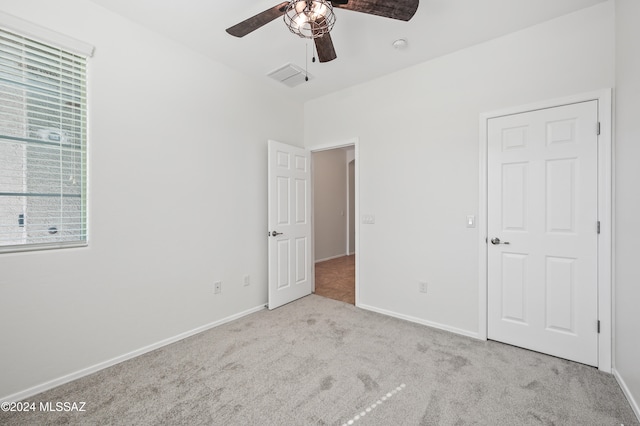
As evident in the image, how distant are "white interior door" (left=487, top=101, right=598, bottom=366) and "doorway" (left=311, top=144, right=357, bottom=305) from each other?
2.87m

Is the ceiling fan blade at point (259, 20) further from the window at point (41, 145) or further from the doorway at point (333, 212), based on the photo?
the doorway at point (333, 212)

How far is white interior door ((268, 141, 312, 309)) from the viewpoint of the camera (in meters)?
3.39

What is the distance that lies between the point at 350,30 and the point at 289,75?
958 millimetres

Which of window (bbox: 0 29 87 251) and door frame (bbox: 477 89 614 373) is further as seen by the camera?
door frame (bbox: 477 89 614 373)

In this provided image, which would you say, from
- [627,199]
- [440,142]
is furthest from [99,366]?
[627,199]

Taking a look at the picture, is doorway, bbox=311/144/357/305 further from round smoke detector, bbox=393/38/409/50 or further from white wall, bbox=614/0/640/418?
white wall, bbox=614/0/640/418

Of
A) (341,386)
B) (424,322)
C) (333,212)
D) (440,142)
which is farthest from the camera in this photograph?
(333,212)

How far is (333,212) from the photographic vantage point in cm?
663

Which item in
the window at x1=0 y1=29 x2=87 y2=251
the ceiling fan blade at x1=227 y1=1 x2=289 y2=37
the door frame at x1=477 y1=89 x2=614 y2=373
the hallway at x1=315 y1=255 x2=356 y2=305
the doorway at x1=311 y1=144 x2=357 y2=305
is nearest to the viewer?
the ceiling fan blade at x1=227 y1=1 x2=289 y2=37

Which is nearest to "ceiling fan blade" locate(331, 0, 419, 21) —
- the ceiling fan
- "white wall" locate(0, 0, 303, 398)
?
the ceiling fan

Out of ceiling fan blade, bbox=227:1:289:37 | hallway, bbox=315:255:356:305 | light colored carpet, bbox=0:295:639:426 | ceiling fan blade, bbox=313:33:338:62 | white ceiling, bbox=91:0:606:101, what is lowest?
light colored carpet, bbox=0:295:639:426

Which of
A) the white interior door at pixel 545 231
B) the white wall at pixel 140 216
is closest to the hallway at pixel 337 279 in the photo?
the white wall at pixel 140 216

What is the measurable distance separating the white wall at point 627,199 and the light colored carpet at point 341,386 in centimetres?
29

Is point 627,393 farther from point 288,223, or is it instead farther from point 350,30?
point 350,30
